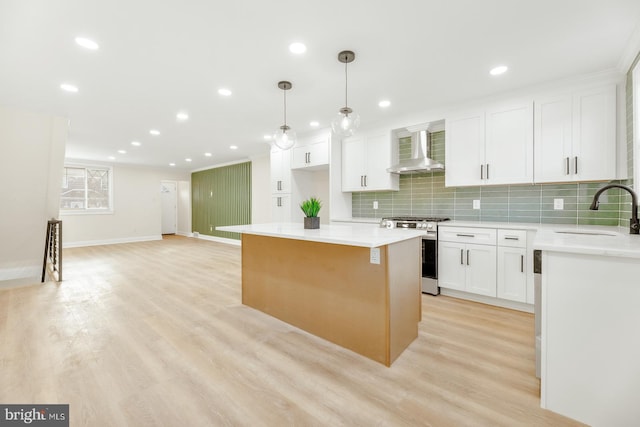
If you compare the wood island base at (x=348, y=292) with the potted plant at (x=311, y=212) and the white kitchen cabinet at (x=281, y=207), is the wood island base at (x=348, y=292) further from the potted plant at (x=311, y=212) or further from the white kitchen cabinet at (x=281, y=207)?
the white kitchen cabinet at (x=281, y=207)

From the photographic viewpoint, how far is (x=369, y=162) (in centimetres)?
446

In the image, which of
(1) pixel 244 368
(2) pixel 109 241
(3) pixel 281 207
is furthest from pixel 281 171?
(2) pixel 109 241

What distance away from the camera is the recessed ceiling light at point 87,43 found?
2262mm

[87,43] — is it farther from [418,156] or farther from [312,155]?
[418,156]

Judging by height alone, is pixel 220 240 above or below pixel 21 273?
above

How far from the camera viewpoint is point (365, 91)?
3258 millimetres

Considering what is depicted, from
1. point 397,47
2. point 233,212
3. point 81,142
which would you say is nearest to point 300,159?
point 397,47

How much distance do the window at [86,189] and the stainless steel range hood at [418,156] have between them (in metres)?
8.88

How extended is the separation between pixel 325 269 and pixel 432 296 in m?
1.94

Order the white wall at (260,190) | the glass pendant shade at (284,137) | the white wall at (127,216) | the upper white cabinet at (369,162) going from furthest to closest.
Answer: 1. the white wall at (127,216)
2. the white wall at (260,190)
3. the upper white cabinet at (369,162)
4. the glass pendant shade at (284,137)

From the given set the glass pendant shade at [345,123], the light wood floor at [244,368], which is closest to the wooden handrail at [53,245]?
the light wood floor at [244,368]

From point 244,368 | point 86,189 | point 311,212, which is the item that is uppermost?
point 86,189

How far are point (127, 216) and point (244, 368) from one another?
8.95m

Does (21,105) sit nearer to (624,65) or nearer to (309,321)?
(309,321)
